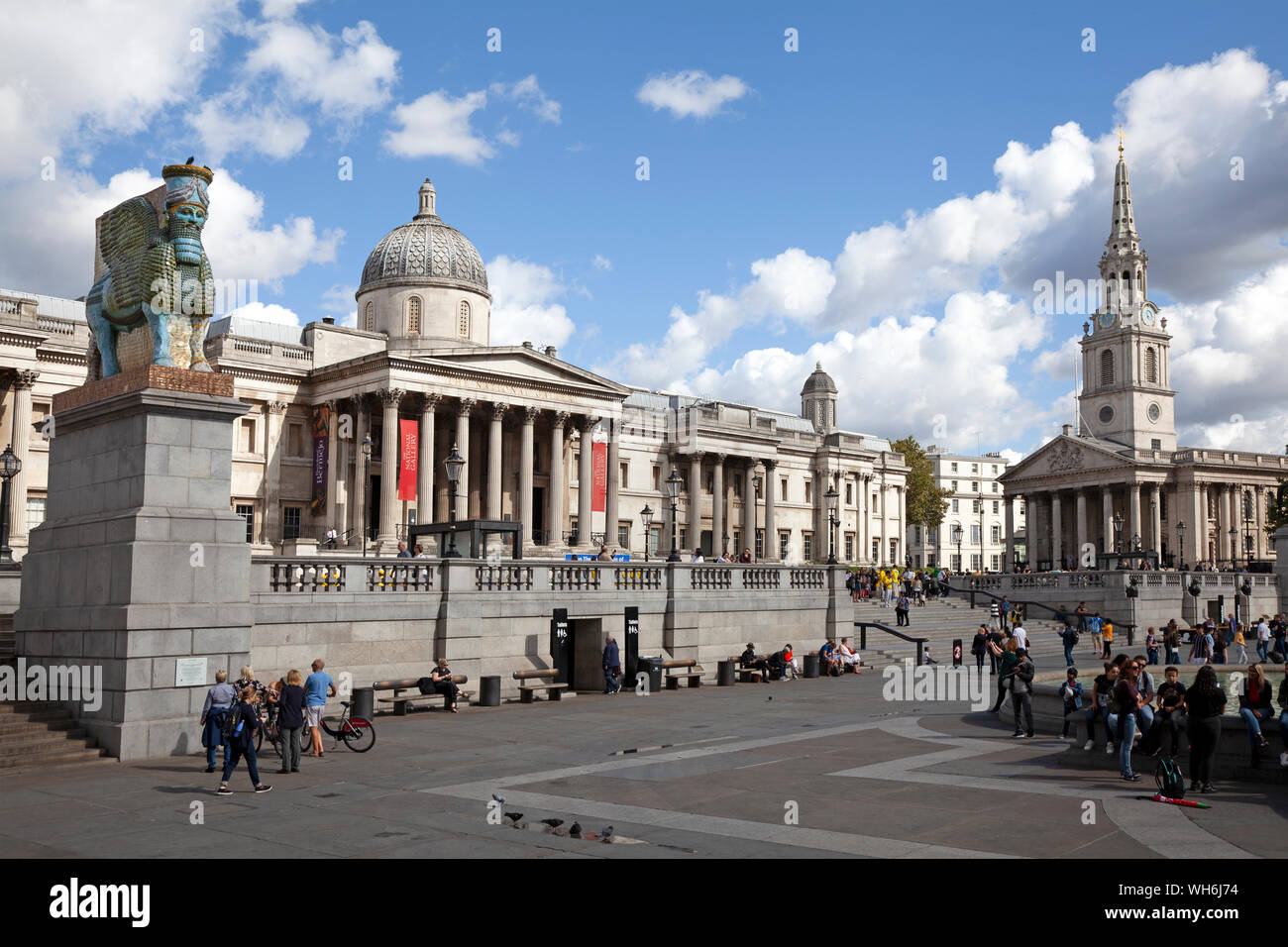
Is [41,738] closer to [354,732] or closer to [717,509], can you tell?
[354,732]

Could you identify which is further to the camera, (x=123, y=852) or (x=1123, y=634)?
(x=1123, y=634)

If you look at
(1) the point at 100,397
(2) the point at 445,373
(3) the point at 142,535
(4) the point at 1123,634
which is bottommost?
(4) the point at 1123,634

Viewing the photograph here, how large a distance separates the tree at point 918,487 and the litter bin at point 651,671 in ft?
271

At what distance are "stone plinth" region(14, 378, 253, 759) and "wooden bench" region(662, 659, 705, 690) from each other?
13.4 metres

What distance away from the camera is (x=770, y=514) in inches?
3497

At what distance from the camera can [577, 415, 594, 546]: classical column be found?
204ft

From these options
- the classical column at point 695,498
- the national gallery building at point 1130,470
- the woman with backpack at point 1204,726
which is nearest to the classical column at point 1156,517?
the national gallery building at point 1130,470

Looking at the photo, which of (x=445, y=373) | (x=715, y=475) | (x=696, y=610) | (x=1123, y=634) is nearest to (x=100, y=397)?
(x=696, y=610)

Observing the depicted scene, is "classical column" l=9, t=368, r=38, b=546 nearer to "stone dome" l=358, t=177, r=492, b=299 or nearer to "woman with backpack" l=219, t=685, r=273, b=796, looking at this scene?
"stone dome" l=358, t=177, r=492, b=299

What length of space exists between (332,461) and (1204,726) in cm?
5070

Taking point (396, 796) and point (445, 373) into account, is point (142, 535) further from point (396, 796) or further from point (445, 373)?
point (445, 373)
